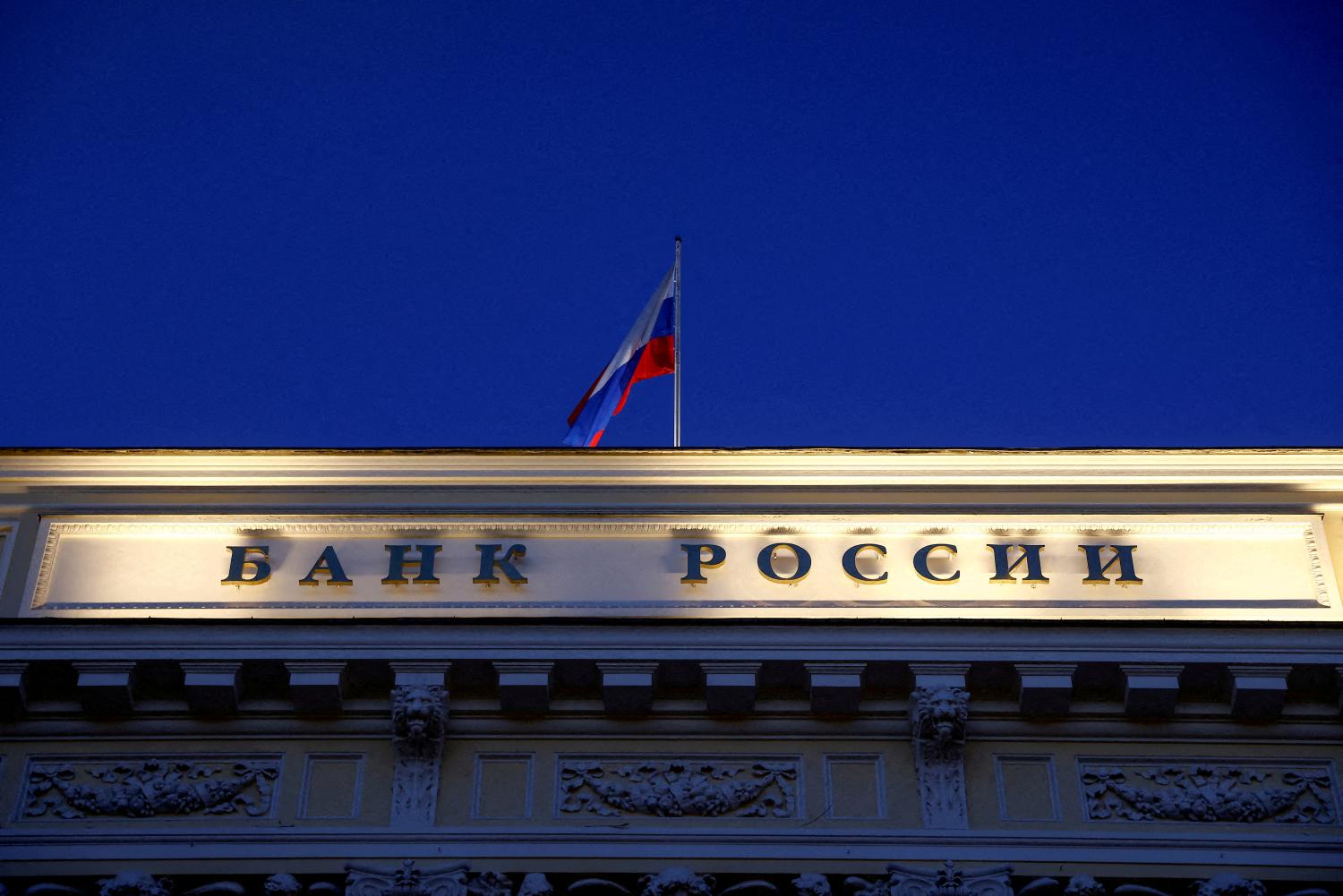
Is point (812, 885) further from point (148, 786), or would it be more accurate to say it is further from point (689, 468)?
point (148, 786)

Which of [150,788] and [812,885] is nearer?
[812,885]

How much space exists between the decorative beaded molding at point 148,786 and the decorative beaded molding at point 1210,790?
22.0ft

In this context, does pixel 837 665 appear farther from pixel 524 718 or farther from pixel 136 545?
pixel 136 545

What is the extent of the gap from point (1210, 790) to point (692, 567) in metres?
4.77

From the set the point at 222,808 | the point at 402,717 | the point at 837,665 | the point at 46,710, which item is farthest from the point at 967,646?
the point at 46,710

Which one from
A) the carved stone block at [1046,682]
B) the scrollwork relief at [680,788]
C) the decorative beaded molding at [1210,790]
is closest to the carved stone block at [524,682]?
the scrollwork relief at [680,788]

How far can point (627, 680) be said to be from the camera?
62.2ft

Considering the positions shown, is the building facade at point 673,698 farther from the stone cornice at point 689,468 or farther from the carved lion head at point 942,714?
the stone cornice at point 689,468

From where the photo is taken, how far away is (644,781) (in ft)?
62.0

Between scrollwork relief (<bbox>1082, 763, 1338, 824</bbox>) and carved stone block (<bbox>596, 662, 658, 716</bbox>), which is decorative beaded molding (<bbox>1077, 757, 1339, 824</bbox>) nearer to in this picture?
scrollwork relief (<bbox>1082, 763, 1338, 824</bbox>)

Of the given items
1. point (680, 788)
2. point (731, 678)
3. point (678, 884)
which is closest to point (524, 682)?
point (680, 788)

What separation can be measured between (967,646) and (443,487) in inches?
199

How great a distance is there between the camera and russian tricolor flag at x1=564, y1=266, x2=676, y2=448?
23844 mm

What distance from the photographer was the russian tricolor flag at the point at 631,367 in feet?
78.2
